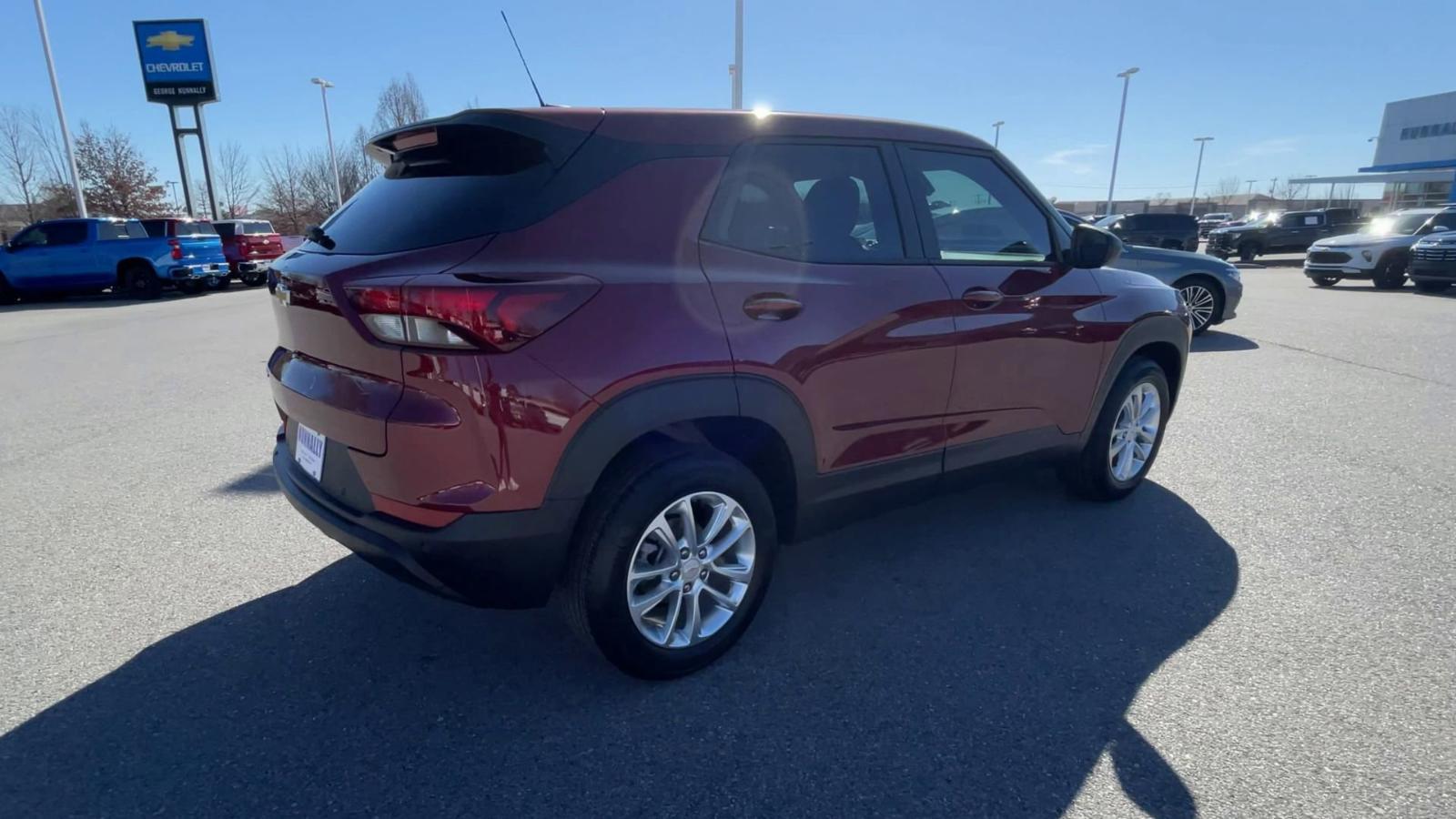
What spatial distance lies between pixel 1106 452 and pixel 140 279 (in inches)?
756

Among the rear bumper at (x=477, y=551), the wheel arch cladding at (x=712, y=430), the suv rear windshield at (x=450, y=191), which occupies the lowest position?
the rear bumper at (x=477, y=551)

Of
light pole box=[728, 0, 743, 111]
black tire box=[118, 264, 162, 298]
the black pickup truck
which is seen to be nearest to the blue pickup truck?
black tire box=[118, 264, 162, 298]

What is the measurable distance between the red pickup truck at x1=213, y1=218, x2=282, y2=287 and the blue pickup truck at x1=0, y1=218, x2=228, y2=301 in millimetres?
2789

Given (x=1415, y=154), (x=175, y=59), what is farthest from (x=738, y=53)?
(x=1415, y=154)

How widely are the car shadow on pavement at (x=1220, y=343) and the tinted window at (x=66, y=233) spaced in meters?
19.8

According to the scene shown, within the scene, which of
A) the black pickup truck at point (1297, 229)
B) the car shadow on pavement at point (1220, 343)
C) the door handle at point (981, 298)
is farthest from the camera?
the black pickup truck at point (1297, 229)

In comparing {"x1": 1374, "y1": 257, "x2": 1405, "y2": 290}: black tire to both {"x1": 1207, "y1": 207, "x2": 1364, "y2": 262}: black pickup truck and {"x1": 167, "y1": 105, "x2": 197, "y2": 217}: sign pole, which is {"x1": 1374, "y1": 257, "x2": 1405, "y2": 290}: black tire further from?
{"x1": 167, "y1": 105, "x2": 197, "y2": 217}: sign pole

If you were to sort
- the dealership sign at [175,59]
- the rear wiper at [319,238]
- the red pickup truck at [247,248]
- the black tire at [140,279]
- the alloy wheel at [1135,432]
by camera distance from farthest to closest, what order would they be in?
the dealership sign at [175,59]
the red pickup truck at [247,248]
the black tire at [140,279]
the alloy wheel at [1135,432]
the rear wiper at [319,238]

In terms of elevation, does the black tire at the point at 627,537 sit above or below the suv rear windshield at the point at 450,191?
below

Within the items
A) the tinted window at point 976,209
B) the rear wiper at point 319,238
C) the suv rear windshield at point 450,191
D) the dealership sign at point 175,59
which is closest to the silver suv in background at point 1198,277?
the tinted window at point 976,209

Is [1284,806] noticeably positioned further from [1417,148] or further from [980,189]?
[1417,148]

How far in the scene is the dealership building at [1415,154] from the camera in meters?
49.9

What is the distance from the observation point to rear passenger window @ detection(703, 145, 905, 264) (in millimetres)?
2539

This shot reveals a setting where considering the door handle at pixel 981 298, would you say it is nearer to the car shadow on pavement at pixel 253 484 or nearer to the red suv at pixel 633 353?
the red suv at pixel 633 353
